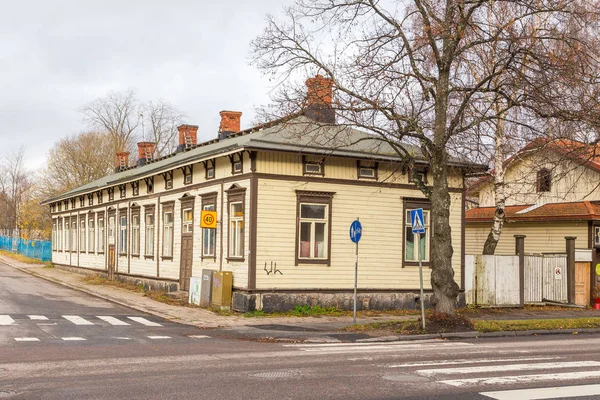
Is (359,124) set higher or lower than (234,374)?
higher

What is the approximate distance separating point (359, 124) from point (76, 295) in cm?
1629

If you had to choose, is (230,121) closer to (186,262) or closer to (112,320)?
(186,262)

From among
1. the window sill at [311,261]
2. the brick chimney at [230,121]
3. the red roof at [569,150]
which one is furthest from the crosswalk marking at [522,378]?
the brick chimney at [230,121]

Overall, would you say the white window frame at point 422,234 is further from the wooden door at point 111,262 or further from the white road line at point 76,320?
the wooden door at point 111,262

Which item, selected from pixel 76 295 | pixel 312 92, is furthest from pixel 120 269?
pixel 312 92

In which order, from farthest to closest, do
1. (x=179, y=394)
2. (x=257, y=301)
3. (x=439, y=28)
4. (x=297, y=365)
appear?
(x=257, y=301)
(x=439, y=28)
(x=297, y=365)
(x=179, y=394)

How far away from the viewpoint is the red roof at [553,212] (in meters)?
28.6

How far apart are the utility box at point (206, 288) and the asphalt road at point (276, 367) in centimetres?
557

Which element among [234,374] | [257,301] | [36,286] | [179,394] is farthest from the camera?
[36,286]

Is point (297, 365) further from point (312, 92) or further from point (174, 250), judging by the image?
point (174, 250)

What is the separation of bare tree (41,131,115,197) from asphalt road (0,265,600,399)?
183 ft

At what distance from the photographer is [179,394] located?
8.87m

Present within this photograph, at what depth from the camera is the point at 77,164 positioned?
72.0 meters

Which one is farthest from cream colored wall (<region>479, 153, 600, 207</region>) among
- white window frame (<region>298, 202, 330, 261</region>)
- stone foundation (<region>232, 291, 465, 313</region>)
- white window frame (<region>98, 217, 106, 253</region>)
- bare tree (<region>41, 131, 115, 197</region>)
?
bare tree (<region>41, 131, 115, 197</region>)
